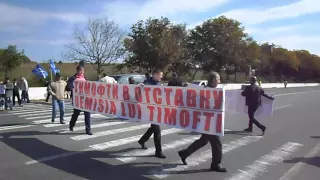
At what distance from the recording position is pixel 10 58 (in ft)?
151

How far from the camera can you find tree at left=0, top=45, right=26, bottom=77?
4350 centimetres

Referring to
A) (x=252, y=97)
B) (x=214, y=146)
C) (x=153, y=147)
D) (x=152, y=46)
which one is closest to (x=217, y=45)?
(x=152, y=46)

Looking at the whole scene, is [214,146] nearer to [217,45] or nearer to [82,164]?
[82,164]

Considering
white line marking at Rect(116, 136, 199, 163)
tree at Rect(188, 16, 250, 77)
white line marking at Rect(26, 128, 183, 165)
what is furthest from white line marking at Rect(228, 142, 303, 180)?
tree at Rect(188, 16, 250, 77)

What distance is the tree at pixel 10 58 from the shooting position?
43497 millimetres

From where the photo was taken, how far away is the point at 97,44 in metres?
44.2

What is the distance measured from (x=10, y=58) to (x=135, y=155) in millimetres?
43546

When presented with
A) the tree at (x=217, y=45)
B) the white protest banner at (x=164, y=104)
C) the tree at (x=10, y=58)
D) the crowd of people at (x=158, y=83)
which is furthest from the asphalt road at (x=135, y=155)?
the tree at (x=217, y=45)

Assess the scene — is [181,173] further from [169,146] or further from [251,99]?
[251,99]

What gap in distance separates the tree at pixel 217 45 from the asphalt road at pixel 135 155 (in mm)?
55972

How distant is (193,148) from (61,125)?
6.42 meters

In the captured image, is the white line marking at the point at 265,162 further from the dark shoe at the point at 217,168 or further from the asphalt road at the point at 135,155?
the dark shoe at the point at 217,168

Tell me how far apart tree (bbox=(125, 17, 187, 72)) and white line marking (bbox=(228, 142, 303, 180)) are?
132ft

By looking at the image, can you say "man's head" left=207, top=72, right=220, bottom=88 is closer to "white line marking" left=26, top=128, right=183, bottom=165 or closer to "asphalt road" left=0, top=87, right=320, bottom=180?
"asphalt road" left=0, top=87, right=320, bottom=180
